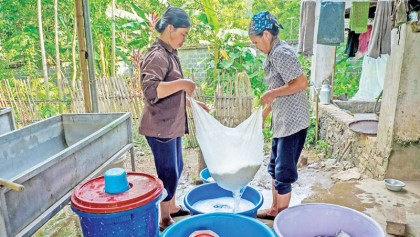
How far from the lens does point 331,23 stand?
423 cm

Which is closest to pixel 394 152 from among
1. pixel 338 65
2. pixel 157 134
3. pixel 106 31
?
pixel 157 134

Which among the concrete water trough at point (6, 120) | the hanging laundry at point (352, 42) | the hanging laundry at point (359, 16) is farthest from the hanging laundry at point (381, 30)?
the concrete water trough at point (6, 120)

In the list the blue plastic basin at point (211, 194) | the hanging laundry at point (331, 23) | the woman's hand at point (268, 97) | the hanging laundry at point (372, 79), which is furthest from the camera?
the hanging laundry at point (372, 79)

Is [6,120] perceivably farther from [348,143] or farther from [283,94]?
[348,143]

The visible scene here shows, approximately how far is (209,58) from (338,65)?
347 centimetres

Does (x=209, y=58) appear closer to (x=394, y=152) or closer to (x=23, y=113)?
(x=23, y=113)

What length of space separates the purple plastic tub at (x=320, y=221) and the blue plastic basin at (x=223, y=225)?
242mm

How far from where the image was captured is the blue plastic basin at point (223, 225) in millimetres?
1693

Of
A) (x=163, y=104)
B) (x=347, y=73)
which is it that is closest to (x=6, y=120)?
(x=163, y=104)

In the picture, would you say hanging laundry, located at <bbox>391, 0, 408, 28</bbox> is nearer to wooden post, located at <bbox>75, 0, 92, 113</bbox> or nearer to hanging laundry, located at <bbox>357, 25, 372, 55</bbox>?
hanging laundry, located at <bbox>357, 25, 372, 55</bbox>

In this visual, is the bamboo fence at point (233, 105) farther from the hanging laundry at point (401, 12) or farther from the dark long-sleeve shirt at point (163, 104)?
the dark long-sleeve shirt at point (163, 104)

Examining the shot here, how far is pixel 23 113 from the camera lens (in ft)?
18.0

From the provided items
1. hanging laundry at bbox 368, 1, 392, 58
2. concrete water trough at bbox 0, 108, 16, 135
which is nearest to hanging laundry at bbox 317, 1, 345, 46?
hanging laundry at bbox 368, 1, 392, 58

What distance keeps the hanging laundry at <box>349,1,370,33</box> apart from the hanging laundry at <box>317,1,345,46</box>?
22 centimetres
